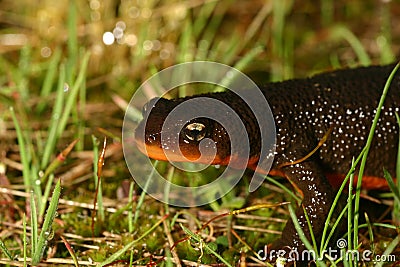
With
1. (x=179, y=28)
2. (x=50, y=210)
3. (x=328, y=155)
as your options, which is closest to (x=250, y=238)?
(x=328, y=155)

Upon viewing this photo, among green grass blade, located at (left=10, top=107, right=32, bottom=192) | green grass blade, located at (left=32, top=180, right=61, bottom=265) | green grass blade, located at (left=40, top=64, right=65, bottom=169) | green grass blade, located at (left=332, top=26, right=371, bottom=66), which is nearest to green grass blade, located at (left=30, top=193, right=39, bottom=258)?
green grass blade, located at (left=32, top=180, right=61, bottom=265)

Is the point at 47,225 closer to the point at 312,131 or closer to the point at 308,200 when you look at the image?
the point at 308,200

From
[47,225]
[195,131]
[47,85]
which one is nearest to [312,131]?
[195,131]

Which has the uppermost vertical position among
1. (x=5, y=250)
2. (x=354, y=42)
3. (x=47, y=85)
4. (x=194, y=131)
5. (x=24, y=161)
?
(x=354, y=42)

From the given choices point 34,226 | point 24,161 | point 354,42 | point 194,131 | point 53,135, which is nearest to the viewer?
point 34,226

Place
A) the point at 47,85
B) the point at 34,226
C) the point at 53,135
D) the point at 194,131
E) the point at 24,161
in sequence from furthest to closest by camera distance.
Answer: the point at 47,85, the point at 53,135, the point at 24,161, the point at 194,131, the point at 34,226

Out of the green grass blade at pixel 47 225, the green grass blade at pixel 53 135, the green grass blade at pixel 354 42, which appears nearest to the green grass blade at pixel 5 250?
the green grass blade at pixel 47 225

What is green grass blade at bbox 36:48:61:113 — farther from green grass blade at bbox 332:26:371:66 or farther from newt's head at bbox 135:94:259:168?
green grass blade at bbox 332:26:371:66
